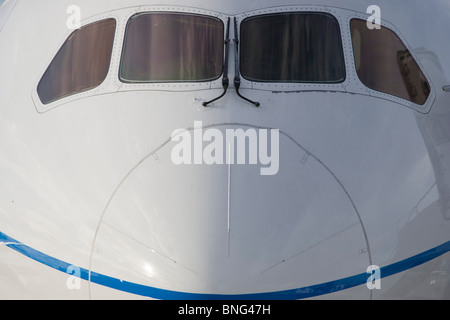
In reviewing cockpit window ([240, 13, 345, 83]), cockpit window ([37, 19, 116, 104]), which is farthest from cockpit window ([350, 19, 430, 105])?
cockpit window ([37, 19, 116, 104])

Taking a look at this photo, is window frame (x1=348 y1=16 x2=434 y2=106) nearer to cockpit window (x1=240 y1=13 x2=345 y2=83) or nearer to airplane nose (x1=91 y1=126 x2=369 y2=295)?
cockpit window (x1=240 y1=13 x2=345 y2=83)

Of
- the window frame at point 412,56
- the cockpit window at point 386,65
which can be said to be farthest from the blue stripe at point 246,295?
the cockpit window at point 386,65

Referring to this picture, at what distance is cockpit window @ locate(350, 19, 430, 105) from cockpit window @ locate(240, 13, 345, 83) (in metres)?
0.18

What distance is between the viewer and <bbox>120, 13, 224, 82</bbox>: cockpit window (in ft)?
21.2

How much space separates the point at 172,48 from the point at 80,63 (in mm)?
767

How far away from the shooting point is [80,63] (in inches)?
266

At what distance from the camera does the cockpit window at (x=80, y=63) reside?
21.7ft

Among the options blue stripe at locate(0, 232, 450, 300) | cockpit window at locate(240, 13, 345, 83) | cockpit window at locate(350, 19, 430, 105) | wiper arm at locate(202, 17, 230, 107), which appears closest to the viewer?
blue stripe at locate(0, 232, 450, 300)

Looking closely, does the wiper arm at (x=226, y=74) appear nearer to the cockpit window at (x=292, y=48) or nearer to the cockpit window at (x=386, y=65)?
the cockpit window at (x=292, y=48)

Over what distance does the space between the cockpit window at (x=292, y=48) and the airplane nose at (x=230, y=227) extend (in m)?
0.81

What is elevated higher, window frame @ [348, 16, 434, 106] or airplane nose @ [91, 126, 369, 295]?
window frame @ [348, 16, 434, 106]

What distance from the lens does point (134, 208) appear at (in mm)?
5707

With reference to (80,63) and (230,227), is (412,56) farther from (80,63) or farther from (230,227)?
(80,63)

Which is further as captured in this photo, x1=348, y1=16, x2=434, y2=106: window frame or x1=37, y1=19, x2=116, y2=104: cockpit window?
x1=37, y1=19, x2=116, y2=104: cockpit window
